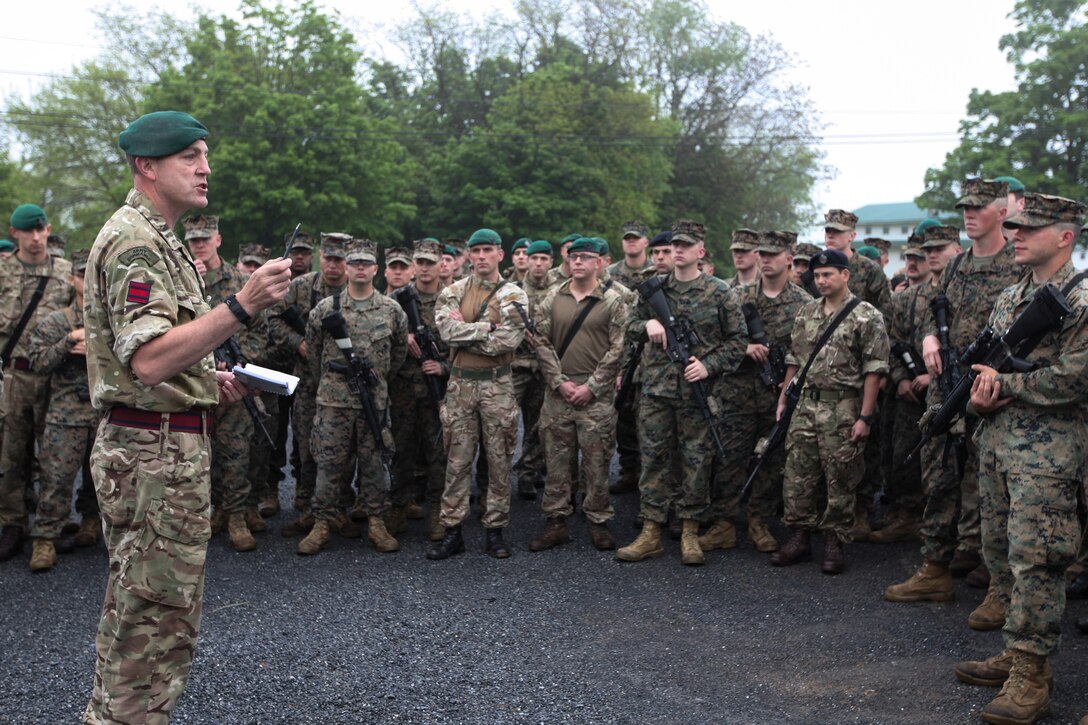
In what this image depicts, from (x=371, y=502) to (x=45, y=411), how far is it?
8.49ft

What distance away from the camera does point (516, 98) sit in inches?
1462

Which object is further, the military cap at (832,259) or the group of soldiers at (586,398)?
the military cap at (832,259)

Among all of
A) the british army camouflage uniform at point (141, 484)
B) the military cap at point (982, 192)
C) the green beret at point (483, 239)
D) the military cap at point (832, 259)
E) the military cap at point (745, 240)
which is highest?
the military cap at point (982, 192)

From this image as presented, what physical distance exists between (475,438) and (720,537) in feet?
6.99

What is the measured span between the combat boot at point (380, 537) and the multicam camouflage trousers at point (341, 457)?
0.07 m

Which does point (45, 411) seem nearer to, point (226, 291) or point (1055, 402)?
point (226, 291)

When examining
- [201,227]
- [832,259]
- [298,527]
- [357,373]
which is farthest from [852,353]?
[201,227]

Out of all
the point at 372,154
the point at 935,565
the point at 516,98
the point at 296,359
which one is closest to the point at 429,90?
the point at 516,98

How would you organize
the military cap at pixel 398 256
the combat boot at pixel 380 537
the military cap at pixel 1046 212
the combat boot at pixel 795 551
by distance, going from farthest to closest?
the military cap at pixel 398 256 → the combat boot at pixel 380 537 → the combat boot at pixel 795 551 → the military cap at pixel 1046 212

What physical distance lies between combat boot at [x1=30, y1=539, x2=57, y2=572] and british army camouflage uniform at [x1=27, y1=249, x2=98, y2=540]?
51 mm

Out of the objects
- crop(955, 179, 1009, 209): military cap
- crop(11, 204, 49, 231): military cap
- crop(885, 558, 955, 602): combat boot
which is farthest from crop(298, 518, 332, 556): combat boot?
crop(955, 179, 1009, 209): military cap

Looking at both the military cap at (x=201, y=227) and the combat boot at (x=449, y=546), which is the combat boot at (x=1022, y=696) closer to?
the combat boot at (x=449, y=546)

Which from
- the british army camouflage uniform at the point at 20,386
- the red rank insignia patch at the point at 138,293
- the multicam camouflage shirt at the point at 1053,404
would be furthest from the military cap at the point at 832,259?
the british army camouflage uniform at the point at 20,386

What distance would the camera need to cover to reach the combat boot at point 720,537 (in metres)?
7.14
